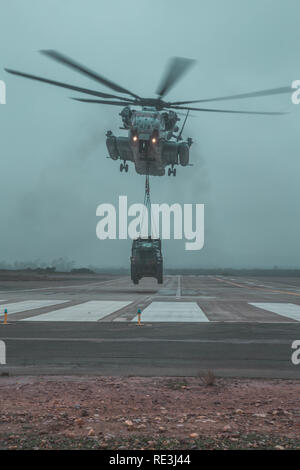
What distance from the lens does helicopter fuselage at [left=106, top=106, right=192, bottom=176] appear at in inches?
910

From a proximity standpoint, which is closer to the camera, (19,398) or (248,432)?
(248,432)

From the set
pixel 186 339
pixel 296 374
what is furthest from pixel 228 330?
pixel 296 374

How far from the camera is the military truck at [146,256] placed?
35000 mm

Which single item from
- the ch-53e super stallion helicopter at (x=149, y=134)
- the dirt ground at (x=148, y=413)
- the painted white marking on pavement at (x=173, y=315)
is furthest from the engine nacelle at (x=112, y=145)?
the dirt ground at (x=148, y=413)

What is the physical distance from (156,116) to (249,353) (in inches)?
619

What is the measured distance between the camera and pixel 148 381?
28.2 ft

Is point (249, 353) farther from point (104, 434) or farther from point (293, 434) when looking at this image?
point (104, 434)

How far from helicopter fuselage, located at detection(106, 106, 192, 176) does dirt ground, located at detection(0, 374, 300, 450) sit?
668 inches

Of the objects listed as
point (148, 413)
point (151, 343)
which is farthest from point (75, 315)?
point (148, 413)

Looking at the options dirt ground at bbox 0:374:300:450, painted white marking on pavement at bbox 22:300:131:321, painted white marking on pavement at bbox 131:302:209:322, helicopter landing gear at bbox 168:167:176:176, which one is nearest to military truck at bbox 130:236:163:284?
helicopter landing gear at bbox 168:167:176:176

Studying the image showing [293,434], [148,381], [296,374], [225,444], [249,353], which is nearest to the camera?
[225,444]

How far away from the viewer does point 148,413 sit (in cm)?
674

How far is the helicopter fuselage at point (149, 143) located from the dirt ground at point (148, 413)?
17.0 metres

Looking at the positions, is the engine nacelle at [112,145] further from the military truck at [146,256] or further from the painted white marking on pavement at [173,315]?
the military truck at [146,256]
